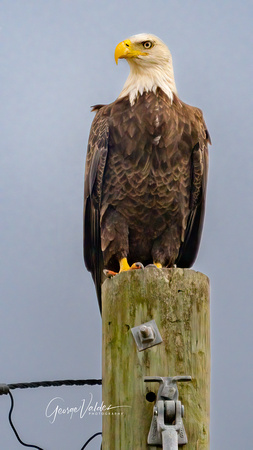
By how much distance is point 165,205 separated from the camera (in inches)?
197

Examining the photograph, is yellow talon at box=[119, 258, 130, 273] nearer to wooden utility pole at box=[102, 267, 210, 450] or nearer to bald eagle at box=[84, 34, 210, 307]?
bald eagle at box=[84, 34, 210, 307]

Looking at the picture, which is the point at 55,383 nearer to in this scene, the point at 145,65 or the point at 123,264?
the point at 123,264

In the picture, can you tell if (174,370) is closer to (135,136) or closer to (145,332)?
(145,332)

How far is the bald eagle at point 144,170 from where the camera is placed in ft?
16.2

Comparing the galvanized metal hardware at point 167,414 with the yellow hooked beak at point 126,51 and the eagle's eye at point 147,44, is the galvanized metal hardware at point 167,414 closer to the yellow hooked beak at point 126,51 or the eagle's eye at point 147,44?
the yellow hooked beak at point 126,51

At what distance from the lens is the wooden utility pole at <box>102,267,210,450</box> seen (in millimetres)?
2758

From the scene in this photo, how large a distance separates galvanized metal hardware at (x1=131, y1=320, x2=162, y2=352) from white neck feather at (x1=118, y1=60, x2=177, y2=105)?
104 inches

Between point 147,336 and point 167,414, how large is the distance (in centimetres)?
32

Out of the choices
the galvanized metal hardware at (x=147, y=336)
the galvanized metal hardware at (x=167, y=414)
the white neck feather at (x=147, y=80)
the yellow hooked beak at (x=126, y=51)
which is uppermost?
the yellow hooked beak at (x=126, y=51)

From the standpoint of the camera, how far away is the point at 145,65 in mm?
5246

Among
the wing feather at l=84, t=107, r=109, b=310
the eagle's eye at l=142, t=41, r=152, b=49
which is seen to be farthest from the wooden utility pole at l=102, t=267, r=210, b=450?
the eagle's eye at l=142, t=41, r=152, b=49

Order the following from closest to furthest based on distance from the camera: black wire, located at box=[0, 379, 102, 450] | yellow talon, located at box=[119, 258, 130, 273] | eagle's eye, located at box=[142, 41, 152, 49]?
black wire, located at box=[0, 379, 102, 450] < yellow talon, located at box=[119, 258, 130, 273] < eagle's eye, located at box=[142, 41, 152, 49]

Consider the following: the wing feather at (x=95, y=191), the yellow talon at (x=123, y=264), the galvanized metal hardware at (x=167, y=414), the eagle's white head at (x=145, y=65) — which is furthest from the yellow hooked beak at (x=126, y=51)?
the galvanized metal hardware at (x=167, y=414)

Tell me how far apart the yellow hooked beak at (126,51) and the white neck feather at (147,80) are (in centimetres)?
9
